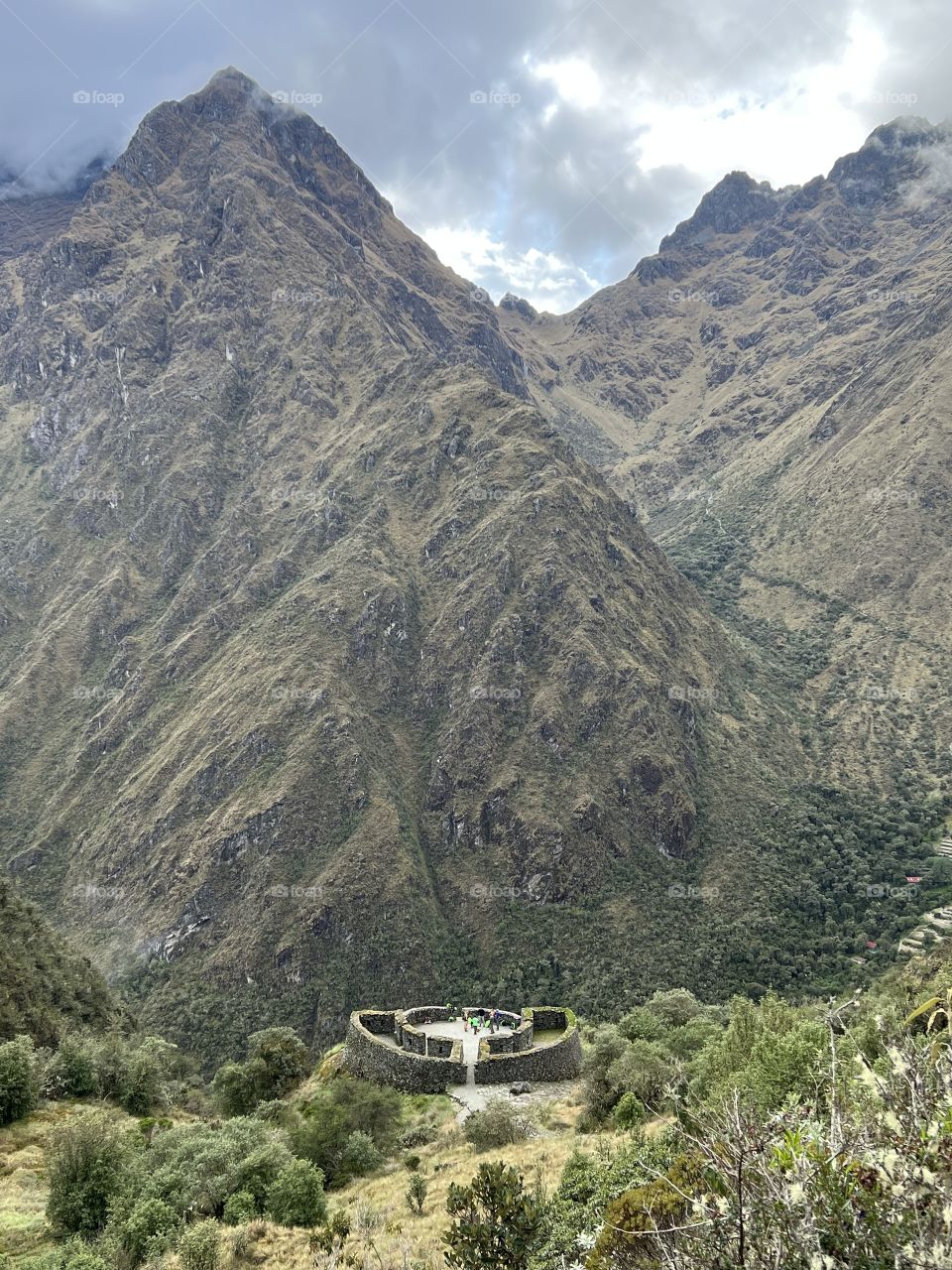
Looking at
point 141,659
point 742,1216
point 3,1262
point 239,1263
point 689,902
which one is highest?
point 141,659

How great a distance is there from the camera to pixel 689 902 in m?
89.0

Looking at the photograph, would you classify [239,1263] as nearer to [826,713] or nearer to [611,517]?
[826,713]

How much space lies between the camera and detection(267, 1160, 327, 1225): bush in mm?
20484

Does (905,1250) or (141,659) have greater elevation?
(141,659)

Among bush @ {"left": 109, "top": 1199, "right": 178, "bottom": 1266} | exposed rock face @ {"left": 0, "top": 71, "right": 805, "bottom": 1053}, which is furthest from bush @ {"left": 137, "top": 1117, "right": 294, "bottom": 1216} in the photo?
exposed rock face @ {"left": 0, "top": 71, "right": 805, "bottom": 1053}

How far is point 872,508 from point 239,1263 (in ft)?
552

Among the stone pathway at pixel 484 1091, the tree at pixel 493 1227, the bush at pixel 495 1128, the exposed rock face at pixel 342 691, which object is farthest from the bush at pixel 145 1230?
the exposed rock face at pixel 342 691

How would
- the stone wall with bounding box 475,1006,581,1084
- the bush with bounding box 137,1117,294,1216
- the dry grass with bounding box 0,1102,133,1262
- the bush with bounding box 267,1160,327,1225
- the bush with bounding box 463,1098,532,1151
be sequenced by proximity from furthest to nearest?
the stone wall with bounding box 475,1006,581,1084
the bush with bounding box 463,1098,532,1151
the bush with bounding box 137,1117,294,1216
the bush with bounding box 267,1160,327,1225
the dry grass with bounding box 0,1102,133,1262

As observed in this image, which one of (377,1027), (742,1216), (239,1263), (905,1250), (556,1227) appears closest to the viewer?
(905,1250)

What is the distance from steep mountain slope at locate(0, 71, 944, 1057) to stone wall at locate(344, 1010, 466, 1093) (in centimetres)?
4501

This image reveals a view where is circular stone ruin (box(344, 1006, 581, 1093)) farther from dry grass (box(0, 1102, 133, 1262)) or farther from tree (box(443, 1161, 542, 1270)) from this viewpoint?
tree (box(443, 1161, 542, 1270))

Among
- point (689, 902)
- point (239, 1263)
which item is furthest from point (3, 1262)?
point (689, 902)

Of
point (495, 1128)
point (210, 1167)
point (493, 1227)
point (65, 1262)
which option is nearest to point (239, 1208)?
point (210, 1167)

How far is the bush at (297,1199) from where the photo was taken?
67.2ft
